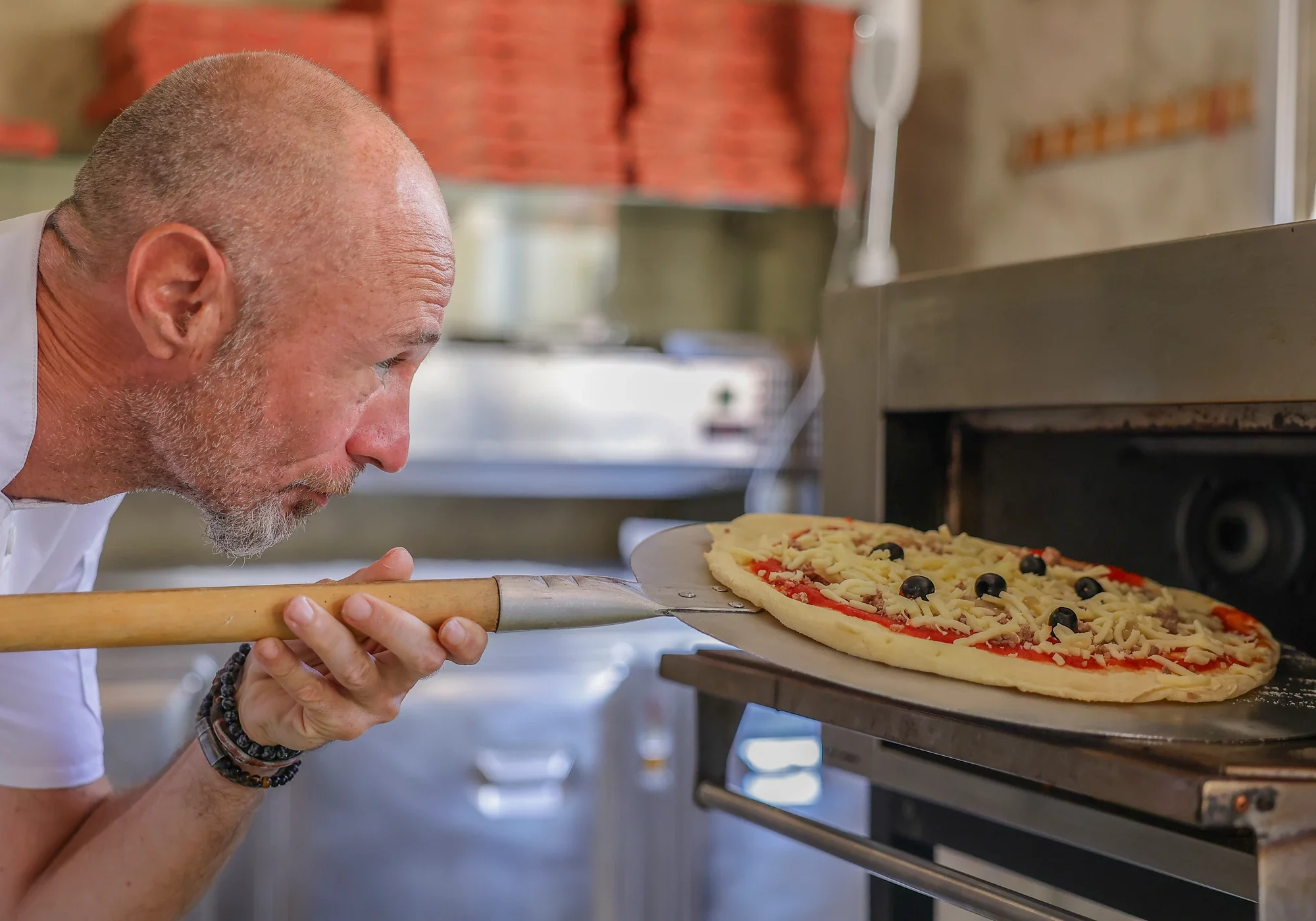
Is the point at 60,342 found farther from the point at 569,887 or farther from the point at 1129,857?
the point at 569,887

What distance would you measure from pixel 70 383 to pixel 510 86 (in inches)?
61.1

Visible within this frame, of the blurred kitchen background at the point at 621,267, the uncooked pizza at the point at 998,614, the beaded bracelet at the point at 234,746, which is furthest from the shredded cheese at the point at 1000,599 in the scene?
the blurred kitchen background at the point at 621,267

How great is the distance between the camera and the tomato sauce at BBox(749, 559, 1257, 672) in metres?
0.78

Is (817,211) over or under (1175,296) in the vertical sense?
over

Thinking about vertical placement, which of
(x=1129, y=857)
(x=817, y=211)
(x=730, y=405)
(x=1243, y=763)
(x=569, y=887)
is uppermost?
(x=817, y=211)

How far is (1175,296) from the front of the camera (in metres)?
0.82

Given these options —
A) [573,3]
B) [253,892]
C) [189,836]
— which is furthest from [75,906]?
[573,3]

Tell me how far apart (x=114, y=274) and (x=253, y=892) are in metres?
1.32

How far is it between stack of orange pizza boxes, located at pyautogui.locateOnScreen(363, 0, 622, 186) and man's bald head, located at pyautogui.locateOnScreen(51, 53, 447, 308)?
1.36 m

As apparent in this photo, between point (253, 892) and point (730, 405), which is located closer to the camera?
point (253, 892)

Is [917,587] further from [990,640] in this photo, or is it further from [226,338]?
[226,338]

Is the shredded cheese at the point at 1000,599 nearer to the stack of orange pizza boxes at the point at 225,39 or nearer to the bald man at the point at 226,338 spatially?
the bald man at the point at 226,338

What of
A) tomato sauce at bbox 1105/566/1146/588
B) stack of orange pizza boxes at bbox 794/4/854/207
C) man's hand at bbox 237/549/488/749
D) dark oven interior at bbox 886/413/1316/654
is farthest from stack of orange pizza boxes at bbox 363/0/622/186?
tomato sauce at bbox 1105/566/1146/588

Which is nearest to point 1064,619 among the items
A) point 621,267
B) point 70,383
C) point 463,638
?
point 463,638
